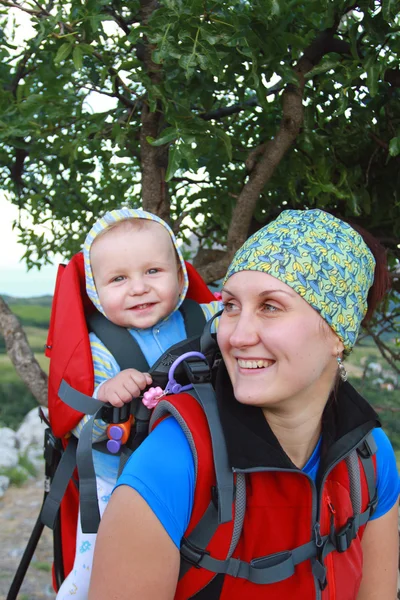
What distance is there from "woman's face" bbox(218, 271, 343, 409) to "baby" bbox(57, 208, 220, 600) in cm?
63

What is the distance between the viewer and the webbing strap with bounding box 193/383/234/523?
159cm

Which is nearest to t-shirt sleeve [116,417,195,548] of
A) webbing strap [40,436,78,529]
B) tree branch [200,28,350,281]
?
webbing strap [40,436,78,529]

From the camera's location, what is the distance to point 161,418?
177 centimetres

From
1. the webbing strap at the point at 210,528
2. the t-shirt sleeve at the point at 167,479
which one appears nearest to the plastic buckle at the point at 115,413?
the t-shirt sleeve at the point at 167,479

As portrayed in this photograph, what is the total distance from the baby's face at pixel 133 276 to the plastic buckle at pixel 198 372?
22.4 inches

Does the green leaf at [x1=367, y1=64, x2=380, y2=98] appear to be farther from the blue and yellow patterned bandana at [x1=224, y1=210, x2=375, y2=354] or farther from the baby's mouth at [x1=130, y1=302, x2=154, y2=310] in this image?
the baby's mouth at [x1=130, y1=302, x2=154, y2=310]

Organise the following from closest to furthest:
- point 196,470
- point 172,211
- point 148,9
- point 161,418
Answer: point 196,470
point 161,418
point 148,9
point 172,211

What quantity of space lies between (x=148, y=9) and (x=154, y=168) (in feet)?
2.29

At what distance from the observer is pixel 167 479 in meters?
1.57

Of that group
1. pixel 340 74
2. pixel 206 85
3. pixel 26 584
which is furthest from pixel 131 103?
pixel 26 584

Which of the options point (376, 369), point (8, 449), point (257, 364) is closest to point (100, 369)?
point (257, 364)

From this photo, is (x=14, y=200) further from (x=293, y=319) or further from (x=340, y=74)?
(x=293, y=319)

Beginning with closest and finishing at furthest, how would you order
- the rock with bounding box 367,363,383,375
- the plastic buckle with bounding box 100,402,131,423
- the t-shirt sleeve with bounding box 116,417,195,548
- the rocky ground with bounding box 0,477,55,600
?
the t-shirt sleeve with bounding box 116,417,195,548, the plastic buckle with bounding box 100,402,131,423, the rocky ground with bounding box 0,477,55,600, the rock with bounding box 367,363,383,375

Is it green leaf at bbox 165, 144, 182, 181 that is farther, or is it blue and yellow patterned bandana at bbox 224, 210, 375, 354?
green leaf at bbox 165, 144, 182, 181
